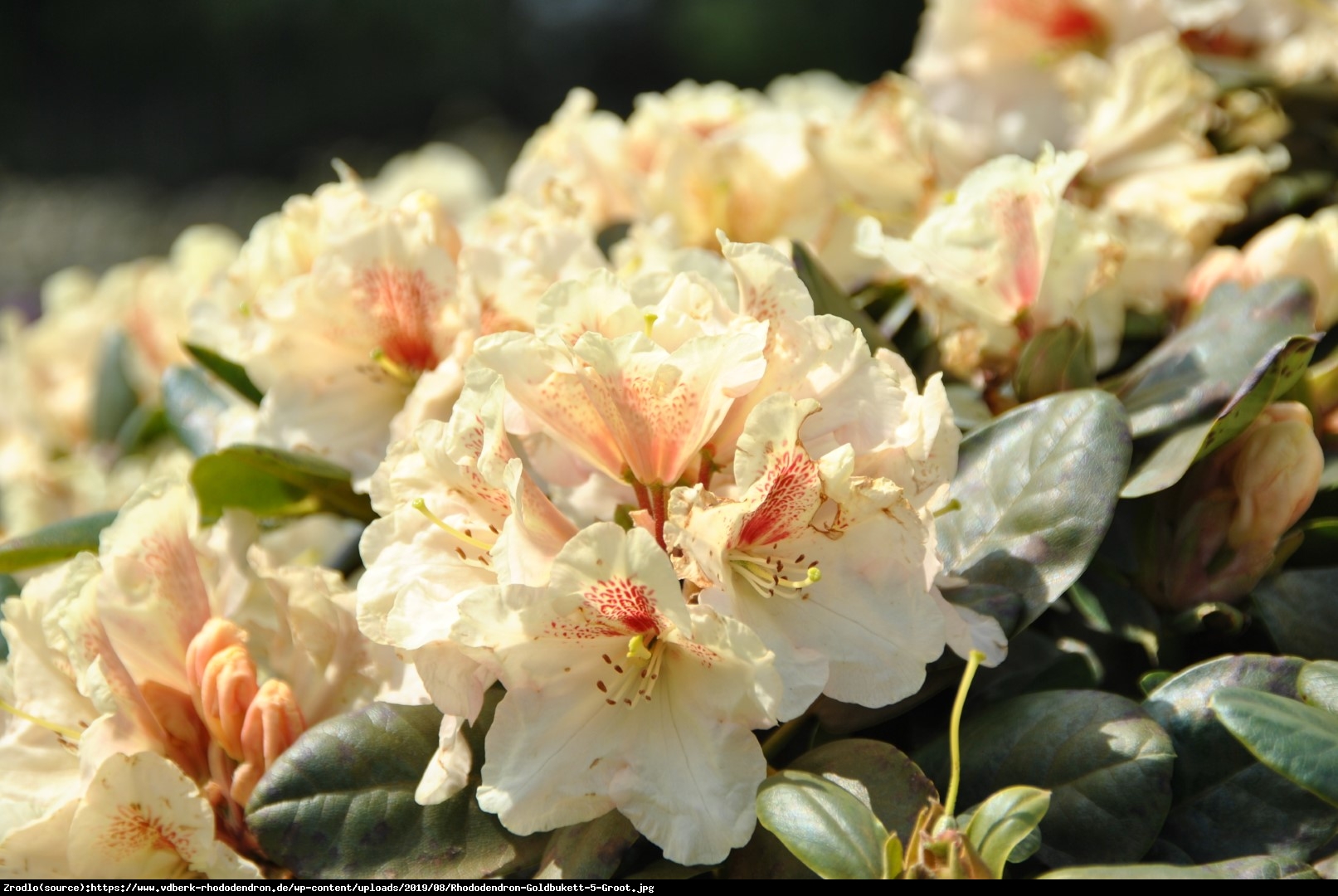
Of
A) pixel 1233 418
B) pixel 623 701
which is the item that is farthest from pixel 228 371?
pixel 1233 418

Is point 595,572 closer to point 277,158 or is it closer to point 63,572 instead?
point 63,572

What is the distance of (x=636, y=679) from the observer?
71 centimetres

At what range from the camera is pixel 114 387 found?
1511 millimetres

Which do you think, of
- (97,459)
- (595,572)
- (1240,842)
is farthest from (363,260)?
(97,459)

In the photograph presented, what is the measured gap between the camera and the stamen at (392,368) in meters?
0.91

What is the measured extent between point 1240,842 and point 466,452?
48 centimetres

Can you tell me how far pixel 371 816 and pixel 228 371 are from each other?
0.46 metres

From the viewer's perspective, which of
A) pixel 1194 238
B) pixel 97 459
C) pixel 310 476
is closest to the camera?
pixel 310 476

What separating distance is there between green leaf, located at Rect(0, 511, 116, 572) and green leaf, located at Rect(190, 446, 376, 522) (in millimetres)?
86

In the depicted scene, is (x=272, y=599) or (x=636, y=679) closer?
(x=636, y=679)

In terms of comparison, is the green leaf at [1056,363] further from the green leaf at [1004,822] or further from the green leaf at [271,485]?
the green leaf at [271,485]

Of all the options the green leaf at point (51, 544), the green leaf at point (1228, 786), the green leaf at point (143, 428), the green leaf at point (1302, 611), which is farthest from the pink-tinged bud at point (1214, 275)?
the green leaf at point (143, 428)

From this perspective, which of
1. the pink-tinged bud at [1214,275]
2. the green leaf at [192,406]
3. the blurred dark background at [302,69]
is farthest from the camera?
the blurred dark background at [302,69]

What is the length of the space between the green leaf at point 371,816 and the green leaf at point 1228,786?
377 millimetres
